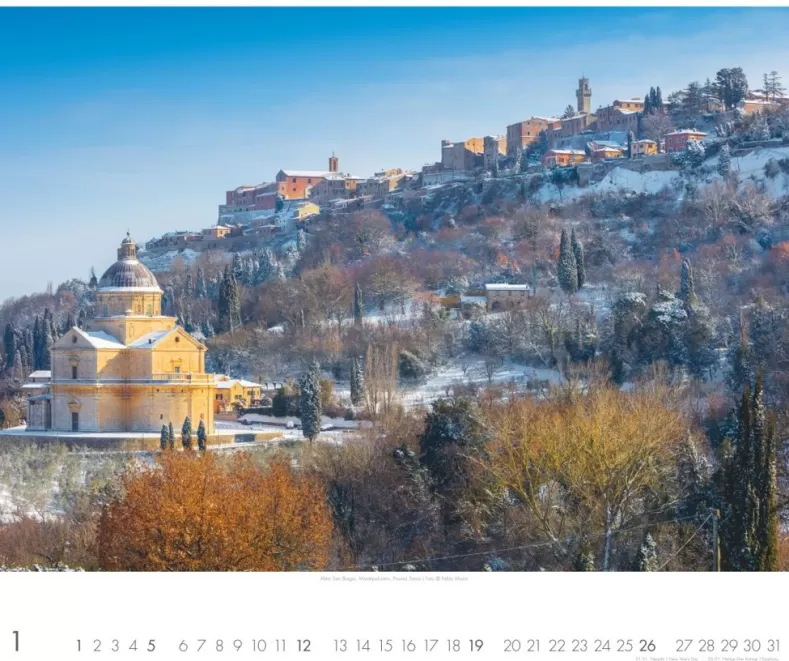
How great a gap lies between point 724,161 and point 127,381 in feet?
87.1

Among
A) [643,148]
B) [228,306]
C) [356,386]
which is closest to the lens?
[356,386]

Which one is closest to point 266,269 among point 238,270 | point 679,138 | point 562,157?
point 238,270

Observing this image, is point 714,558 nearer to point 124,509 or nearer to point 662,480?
point 662,480

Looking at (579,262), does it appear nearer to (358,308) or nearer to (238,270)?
(358,308)

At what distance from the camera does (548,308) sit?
119 ft

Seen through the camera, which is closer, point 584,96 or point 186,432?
Answer: point 186,432

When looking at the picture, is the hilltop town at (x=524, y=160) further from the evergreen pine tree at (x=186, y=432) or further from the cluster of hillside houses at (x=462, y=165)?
the evergreen pine tree at (x=186, y=432)

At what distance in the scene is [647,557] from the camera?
45.5 ft

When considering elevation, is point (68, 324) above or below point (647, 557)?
above

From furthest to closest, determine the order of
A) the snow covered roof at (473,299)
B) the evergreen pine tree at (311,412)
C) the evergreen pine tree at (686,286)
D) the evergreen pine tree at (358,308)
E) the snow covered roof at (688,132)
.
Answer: the snow covered roof at (688,132)
the snow covered roof at (473,299)
the evergreen pine tree at (358,308)
the evergreen pine tree at (686,286)
the evergreen pine tree at (311,412)

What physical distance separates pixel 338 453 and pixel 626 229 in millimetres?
27415

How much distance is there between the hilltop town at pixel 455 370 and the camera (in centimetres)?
1550

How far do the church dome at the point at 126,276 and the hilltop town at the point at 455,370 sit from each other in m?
0.06

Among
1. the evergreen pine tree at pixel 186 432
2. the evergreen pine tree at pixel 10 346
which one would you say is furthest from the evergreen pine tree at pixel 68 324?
the evergreen pine tree at pixel 186 432
